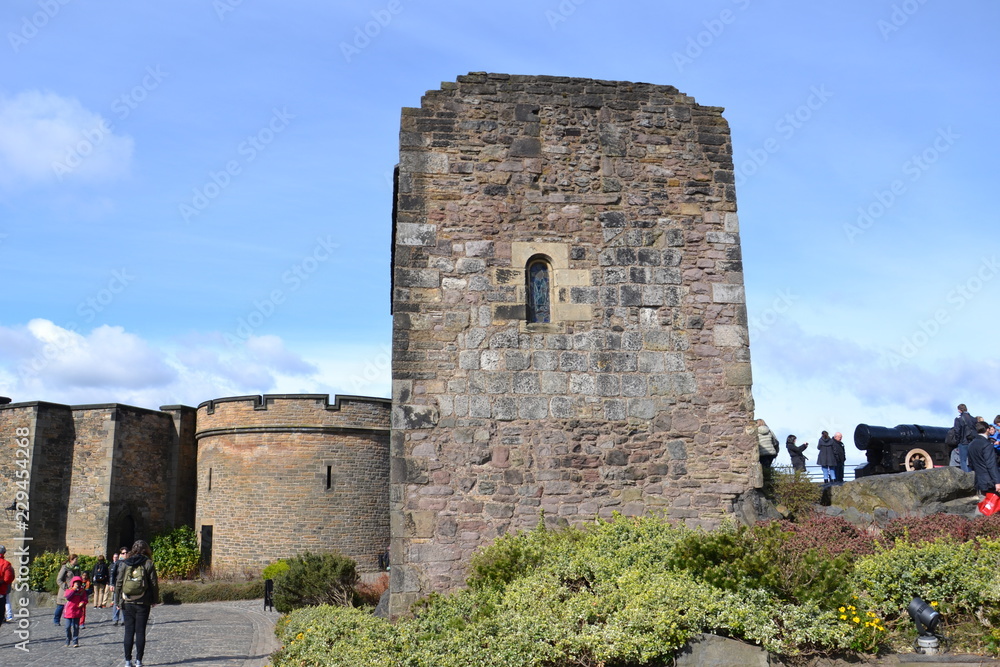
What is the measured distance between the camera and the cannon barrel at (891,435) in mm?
18422

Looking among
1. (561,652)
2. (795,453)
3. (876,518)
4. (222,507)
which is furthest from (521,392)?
(222,507)

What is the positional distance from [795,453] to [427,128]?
38.3ft

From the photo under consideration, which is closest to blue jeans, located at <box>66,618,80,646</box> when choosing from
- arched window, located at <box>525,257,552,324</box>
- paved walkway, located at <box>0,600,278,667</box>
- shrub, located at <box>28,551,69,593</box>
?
paved walkway, located at <box>0,600,278,667</box>

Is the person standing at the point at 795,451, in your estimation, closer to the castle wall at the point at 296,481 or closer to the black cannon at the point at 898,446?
the black cannon at the point at 898,446

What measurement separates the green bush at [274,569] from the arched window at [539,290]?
14.6 meters

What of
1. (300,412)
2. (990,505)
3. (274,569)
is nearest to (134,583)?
(990,505)

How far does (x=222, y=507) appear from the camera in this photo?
24.4 metres

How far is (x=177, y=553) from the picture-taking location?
25250mm

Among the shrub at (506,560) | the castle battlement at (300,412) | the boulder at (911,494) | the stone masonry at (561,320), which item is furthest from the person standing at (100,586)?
the boulder at (911,494)

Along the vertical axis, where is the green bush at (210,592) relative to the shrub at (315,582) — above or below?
below

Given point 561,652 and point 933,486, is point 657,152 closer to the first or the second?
point 561,652

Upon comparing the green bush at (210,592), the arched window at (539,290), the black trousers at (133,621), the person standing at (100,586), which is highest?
the arched window at (539,290)

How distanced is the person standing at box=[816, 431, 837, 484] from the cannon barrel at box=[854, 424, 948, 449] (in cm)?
297

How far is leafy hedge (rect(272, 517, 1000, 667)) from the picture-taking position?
6.50 m
